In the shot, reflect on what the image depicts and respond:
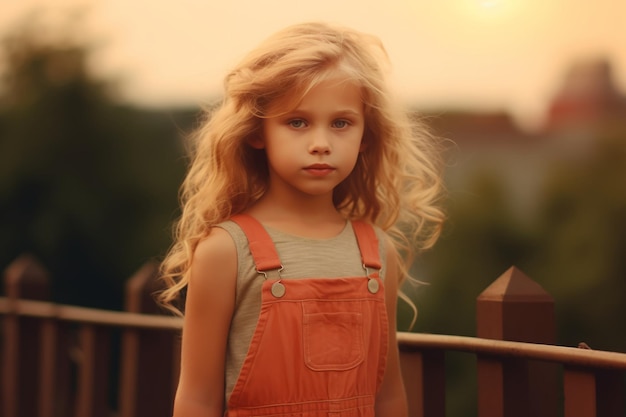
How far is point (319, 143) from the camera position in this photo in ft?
7.01

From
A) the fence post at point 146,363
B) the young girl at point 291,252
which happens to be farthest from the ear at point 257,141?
the fence post at point 146,363

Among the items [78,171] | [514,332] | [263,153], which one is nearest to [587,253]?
[78,171]

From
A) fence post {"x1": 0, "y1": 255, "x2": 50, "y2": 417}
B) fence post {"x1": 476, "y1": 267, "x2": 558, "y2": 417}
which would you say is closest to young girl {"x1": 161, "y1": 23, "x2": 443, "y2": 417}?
fence post {"x1": 476, "y1": 267, "x2": 558, "y2": 417}

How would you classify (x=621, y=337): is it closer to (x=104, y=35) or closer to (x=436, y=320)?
(x=436, y=320)

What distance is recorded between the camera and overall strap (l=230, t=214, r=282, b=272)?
2131 millimetres

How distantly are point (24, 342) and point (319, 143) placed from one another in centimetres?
342

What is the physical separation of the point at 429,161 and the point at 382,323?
1.83ft

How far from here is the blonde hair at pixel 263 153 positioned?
224 centimetres

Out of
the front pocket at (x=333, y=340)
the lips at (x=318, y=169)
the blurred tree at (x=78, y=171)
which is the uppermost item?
the blurred tree at (x=78, y=171)

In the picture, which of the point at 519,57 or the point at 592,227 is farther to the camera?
the point at 519,57

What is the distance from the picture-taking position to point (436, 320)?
54.7 feet

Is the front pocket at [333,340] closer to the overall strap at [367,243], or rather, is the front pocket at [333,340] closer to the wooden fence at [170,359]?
the overall strap at [367,243]

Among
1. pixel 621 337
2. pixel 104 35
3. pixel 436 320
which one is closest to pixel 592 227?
pixel 621 337

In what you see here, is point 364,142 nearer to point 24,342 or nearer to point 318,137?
point 318,137
